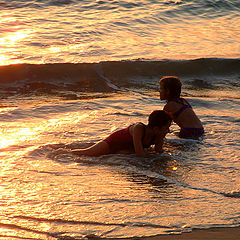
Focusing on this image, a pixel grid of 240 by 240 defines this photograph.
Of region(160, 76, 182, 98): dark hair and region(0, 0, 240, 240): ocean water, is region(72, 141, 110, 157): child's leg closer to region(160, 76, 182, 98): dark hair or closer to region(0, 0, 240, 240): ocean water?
region(0, 0, 240, 240): ocean water

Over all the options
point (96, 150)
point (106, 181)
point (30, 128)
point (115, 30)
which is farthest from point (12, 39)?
point (106, 181)

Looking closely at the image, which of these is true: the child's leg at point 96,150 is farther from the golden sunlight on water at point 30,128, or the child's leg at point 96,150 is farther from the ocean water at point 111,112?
the golden sunlight on water at point 30,128

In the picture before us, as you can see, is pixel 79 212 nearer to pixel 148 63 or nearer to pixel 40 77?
pixel 40 77

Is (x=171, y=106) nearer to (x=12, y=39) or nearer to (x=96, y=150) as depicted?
(x=96, y=150)

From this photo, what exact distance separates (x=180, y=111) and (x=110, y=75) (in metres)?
5.08

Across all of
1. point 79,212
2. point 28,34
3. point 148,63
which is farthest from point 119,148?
point 28,34

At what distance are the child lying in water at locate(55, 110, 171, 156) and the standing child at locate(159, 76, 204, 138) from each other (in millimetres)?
824

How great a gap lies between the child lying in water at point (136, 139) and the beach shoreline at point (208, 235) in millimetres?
1921

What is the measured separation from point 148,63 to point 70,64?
2.14 metres

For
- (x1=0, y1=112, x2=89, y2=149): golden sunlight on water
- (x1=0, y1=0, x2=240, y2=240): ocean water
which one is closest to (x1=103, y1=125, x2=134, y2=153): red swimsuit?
(x1=0, y1=0, x2=240, y2=240): ocean water

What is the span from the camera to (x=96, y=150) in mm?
5340

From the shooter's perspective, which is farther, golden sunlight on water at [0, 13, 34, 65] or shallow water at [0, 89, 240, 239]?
golden sunlight on water at [0, 13, 34, 65]

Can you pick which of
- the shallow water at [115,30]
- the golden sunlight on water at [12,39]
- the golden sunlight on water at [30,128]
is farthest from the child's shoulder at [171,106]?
the golden sunlight on water at [12,39]

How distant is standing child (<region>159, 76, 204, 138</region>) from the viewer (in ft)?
19.5
